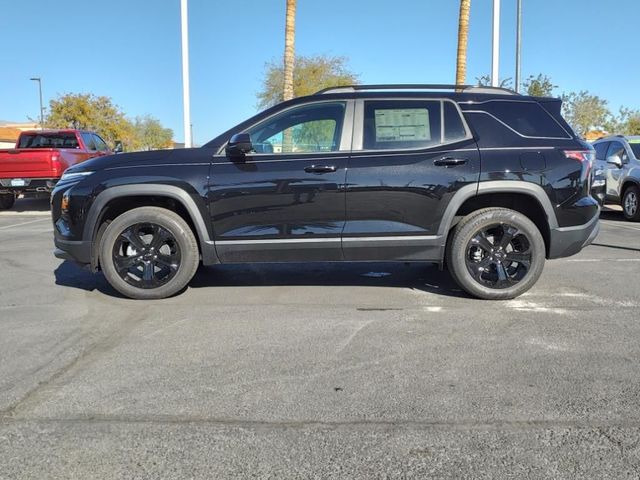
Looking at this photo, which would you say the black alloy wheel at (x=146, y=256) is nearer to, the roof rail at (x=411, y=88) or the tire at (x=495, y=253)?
the roof rail at (x=411, y=88)

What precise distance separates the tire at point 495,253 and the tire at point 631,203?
7529 mm

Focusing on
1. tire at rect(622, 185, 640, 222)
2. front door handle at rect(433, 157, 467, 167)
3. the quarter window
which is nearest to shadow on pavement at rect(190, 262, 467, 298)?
front door handle at rect(433, 157, 467, 167)

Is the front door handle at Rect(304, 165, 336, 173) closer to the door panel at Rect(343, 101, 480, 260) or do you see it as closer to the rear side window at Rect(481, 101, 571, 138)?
the door panel at Rect(343, 101, 480, 260)

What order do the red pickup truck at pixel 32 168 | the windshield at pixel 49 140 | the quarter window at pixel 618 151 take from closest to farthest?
the quarter window at pixel 618 151 → the red pickup truck at pixel 32 168 → the windshield at pixel 49 140

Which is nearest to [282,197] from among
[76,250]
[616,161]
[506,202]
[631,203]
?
[76,250]

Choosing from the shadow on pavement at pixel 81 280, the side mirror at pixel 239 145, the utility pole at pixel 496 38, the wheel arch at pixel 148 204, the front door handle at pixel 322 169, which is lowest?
the shadow on pavement at pixel 81 280

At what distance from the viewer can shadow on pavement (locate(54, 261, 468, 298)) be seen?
6.06m

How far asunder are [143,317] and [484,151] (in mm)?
3474

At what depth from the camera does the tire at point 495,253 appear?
205 inches

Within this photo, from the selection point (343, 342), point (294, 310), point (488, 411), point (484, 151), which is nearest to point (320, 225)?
point (294, 310)

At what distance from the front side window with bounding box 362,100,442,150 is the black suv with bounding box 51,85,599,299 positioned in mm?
11

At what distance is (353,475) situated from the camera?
8.13 ft

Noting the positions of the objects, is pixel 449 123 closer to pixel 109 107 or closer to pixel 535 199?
pixel 535 199

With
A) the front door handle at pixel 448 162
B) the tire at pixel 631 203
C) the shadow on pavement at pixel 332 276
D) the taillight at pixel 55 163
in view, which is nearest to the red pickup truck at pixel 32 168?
the taillight at pixel 55 163
